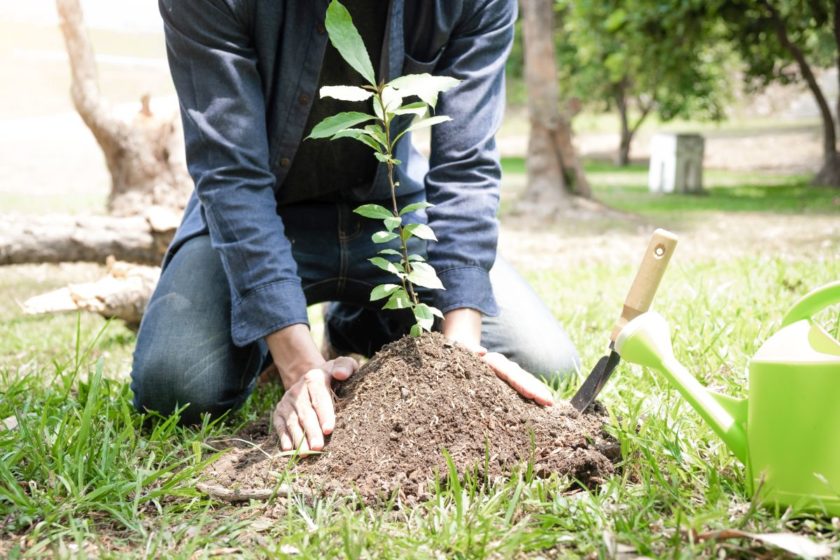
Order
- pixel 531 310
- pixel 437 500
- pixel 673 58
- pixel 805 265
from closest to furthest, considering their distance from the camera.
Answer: pixel 437 500 → pixel 531 310 → pixel 805 265 → pixel 673 58

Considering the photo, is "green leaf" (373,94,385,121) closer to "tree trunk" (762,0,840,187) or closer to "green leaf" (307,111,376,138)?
"green leaf" (307,111,376,138)

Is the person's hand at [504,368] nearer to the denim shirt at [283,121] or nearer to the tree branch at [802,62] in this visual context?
the denim shirt at [283,121]

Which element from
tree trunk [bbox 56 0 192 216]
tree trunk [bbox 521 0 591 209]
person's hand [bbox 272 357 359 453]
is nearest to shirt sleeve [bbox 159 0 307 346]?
person's hand [bbox 272 357 359 453]

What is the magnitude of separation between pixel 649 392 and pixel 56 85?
16899 millimetres

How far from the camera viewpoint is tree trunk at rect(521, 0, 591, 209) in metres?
7.73

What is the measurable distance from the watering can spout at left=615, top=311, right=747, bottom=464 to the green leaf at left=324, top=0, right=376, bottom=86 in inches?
26.8

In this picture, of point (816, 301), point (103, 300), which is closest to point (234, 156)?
point (816, 301)

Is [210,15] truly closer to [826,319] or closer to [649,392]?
[649,392]

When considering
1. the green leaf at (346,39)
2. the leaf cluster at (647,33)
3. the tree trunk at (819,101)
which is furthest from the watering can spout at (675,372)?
the tree trunk at (819,101)

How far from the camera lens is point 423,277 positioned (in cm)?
171

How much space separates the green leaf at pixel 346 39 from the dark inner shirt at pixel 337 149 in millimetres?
504

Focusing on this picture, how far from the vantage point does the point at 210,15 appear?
191 centimetres

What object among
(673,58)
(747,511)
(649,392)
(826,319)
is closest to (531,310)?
(649,392)

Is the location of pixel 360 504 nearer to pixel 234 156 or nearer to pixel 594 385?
pixel 594 385
